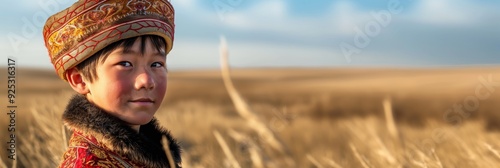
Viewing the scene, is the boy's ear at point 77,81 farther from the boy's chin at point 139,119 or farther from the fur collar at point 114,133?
the boy's chin at point 139,119

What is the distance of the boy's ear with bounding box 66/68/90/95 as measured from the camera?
1539 mm

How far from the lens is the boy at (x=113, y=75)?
1.43 m

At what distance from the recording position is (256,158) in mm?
866

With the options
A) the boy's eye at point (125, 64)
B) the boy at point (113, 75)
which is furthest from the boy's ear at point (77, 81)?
the boy's eye at point (125, 64)

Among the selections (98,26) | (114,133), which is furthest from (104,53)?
(114,133)

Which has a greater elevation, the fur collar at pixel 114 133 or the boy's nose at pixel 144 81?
the boy's nose at pixel 144 81

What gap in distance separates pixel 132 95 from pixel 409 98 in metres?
22.6

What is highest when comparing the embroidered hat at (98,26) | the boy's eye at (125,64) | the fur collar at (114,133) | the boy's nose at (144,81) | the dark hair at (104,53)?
the embroidered hat at (98,26)

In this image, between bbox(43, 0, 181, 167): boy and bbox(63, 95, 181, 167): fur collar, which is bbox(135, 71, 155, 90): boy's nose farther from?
bbox(63, 95, 181, 167): fur collar

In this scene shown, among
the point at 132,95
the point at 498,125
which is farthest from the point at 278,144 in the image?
the point at 498,125

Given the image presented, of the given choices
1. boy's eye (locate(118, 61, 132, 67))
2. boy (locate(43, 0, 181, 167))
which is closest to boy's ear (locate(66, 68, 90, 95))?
boy (locate(43, 0, 181, 167))

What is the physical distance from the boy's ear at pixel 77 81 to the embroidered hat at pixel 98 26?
0.06ft

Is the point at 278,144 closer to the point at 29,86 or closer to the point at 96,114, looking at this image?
the point at 96,114

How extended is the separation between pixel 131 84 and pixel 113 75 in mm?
42
